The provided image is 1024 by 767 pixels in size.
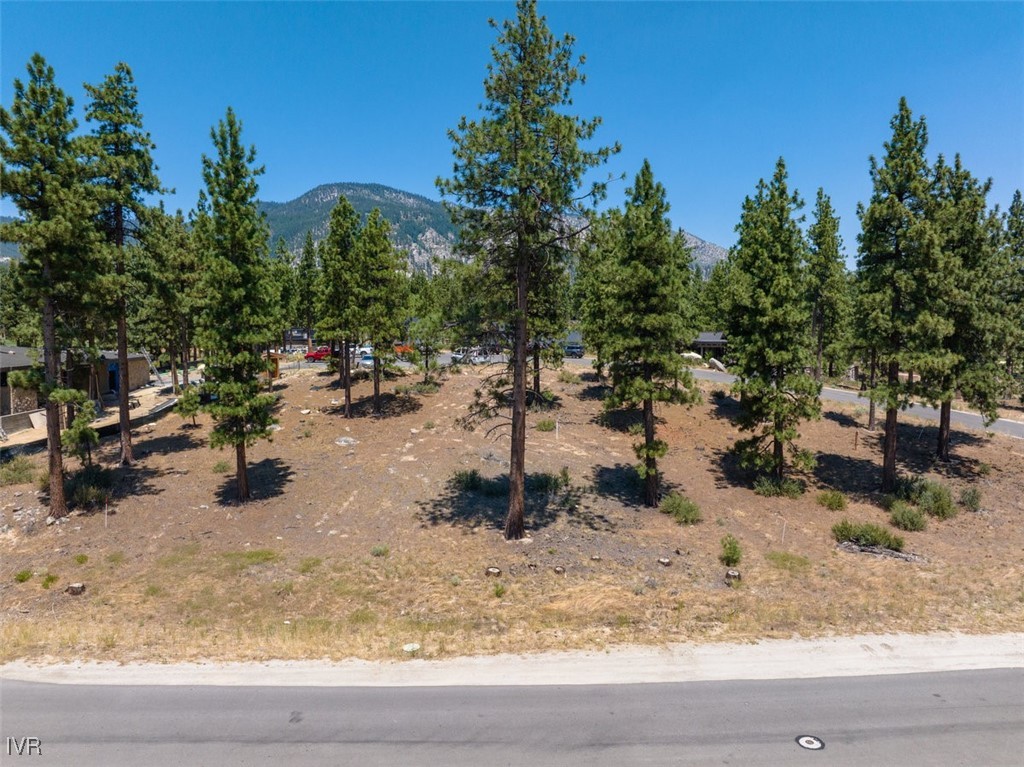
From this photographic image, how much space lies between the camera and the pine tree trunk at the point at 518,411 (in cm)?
1691

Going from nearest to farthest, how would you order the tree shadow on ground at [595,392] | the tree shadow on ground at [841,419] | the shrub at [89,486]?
the shrub at [89,486]
the tree shadow on ground at [841,419]
the tree shadow on ground at [595,392]

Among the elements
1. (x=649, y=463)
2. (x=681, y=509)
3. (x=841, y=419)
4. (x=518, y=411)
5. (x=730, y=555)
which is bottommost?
(x=730, y=555)

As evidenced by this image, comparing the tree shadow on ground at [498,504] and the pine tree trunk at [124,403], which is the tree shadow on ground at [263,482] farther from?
the tree shadow on ground at [498,504]

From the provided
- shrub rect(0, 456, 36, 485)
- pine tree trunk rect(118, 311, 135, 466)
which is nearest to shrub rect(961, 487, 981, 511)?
pine tree trunk rect(118, 311, 135, 466)

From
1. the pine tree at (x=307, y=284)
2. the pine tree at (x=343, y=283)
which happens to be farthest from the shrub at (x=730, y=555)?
the pine tree at (x=307, y=284)

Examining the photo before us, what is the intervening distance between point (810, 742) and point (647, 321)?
1404cm

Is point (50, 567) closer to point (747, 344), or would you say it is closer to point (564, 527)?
point (564, 527)

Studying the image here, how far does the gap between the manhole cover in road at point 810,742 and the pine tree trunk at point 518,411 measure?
10356mm

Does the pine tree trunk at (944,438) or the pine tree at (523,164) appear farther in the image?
the pine tree trunk at (944,438)

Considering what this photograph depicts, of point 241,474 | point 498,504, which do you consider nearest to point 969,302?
point 498,504

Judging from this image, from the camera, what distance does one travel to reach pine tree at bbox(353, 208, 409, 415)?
31188 mm

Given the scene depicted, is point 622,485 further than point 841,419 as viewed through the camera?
No

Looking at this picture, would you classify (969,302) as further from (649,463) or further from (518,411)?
(518,411)

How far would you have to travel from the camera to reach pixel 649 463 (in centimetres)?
2114
